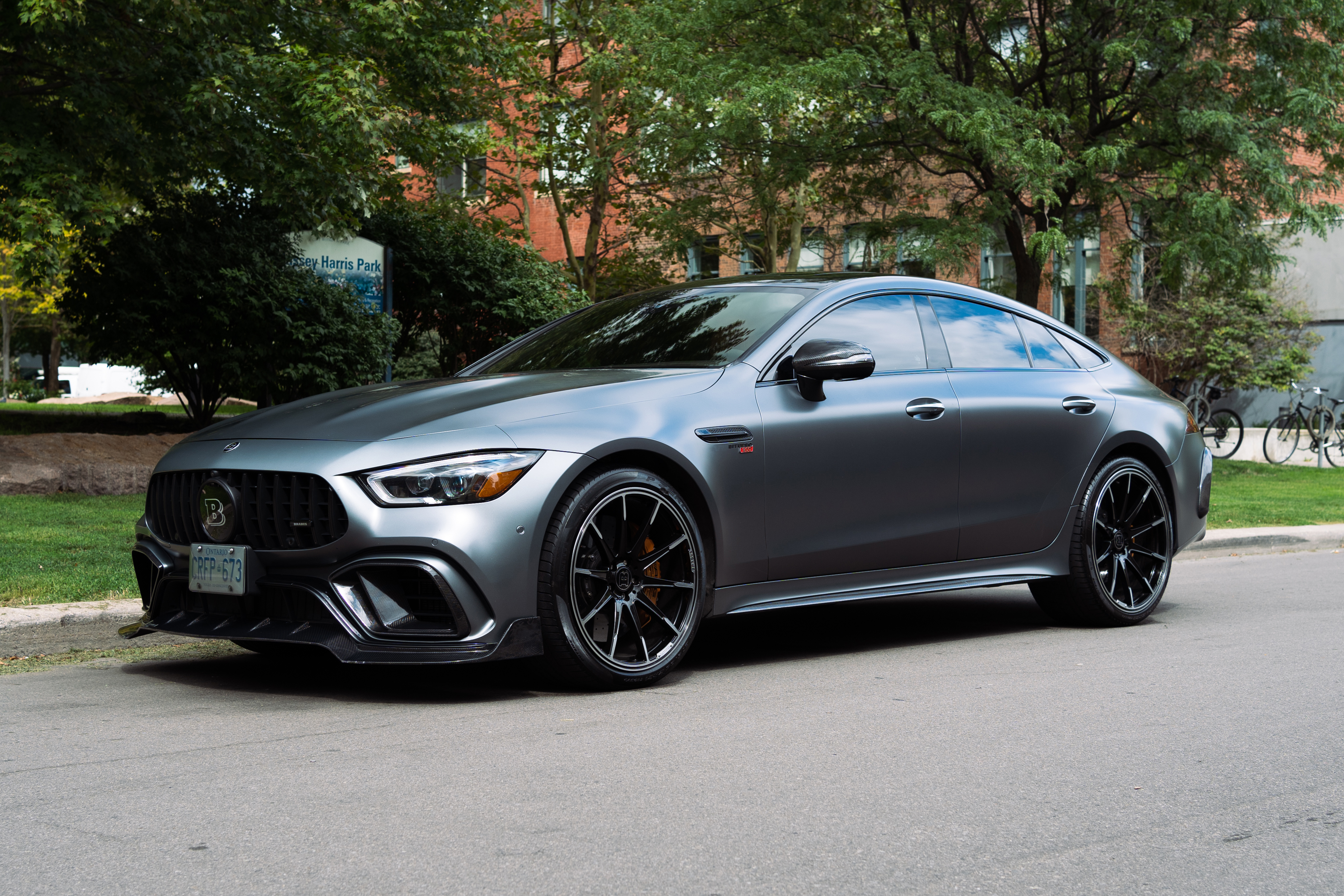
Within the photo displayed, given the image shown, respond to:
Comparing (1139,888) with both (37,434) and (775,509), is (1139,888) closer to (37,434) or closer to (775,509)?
(775,509)

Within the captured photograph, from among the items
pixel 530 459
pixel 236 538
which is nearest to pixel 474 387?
pixel 530 459

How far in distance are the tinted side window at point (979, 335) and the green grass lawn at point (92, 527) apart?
13.2 ft

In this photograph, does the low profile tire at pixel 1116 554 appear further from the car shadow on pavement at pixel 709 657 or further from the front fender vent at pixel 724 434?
the front fender vent at pixel 724 434

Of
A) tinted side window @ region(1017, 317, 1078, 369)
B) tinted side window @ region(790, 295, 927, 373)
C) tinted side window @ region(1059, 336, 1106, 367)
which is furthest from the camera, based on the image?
tinted side window @ region(1059, 336, 1106, 367)

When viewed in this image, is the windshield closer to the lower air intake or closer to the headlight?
the headlight

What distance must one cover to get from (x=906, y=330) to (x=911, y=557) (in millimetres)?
1043

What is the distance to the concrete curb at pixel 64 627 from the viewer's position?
594 cm

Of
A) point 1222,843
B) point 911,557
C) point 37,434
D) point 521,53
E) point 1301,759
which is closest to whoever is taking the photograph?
point 1222,843

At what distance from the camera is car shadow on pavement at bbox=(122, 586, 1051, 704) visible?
17.1ft

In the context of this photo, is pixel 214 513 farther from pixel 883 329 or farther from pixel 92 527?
pixel 92 527

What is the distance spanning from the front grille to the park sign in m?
11.2

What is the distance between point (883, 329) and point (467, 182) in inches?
1028

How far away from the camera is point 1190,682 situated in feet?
18.3

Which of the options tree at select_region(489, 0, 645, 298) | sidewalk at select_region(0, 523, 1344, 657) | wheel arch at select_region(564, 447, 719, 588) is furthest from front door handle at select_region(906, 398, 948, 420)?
tree at select_region(489, 0, 645, 298)
